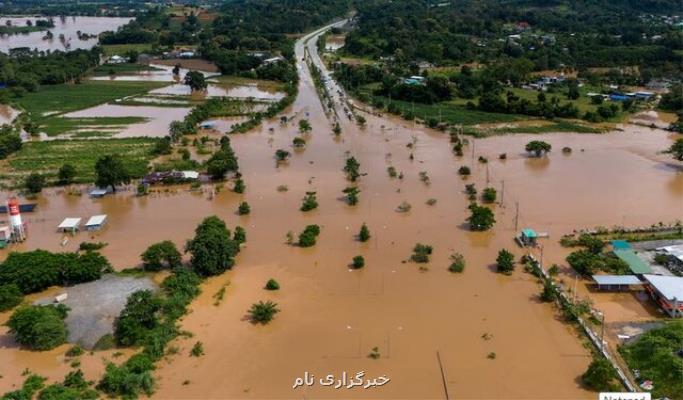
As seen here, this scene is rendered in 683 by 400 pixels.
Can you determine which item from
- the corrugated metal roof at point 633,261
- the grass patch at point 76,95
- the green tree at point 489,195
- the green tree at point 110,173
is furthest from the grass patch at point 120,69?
the corrugated metal roof at point 633,261

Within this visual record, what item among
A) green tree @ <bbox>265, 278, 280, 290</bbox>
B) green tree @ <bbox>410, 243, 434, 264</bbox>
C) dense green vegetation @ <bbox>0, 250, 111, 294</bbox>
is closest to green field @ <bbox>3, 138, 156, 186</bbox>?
dense green vegetation @ <bbox>0, 250, 111, 294</bbox>

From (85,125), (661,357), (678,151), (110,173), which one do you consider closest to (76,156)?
(110,173)

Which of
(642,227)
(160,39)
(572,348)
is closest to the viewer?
(572,348)

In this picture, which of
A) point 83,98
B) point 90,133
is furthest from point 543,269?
point 83,98

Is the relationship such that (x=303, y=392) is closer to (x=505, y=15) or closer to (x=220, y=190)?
(x=220, y=190)

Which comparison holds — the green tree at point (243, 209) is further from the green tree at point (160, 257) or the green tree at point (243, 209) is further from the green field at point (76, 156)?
the green field at point (76, 156)

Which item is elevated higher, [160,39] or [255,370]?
[160,39]
